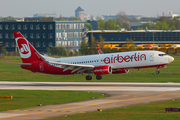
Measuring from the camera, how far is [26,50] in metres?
66.0

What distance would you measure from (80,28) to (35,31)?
26.3 metres

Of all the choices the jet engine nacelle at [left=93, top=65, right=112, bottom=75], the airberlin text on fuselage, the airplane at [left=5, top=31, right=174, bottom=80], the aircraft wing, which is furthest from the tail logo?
the airberlin text on fuselage

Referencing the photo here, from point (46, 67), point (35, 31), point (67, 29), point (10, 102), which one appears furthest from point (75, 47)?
point (10, 102)

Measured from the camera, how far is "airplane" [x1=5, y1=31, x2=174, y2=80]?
61875 millimetres

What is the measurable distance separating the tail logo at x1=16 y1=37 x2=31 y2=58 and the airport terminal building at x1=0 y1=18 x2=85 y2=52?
115 metres

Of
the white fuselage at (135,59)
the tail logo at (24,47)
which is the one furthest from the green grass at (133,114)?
the tail logo at (24,47)

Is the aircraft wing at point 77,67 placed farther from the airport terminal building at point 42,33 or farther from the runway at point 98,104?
the airport terminal building at point 42,33

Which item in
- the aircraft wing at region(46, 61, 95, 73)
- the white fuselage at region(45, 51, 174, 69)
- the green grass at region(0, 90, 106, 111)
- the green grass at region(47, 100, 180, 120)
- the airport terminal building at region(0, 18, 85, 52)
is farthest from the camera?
the airport terminal building at region(0, 18, 85, 52)

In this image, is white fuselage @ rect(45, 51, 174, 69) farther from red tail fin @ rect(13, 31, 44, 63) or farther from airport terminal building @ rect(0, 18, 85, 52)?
airport terminal building @ rect(0, 18, 85, 52)

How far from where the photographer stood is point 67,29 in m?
189

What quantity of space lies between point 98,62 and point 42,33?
398 ft

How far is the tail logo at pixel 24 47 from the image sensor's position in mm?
65438

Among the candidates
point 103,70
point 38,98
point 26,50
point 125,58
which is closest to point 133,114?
point 38,98

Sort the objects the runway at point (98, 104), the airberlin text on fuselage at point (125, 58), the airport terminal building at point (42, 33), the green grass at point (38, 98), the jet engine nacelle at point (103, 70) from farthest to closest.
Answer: the airport terminal building at point (42, 33), the airberlin text on fuselage at point (125, 58), the jet engine nacelle at point (103, 70), the green grass at point (38, 98), the runway at point (98, 104)
